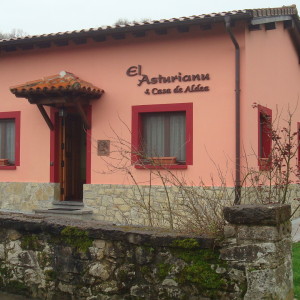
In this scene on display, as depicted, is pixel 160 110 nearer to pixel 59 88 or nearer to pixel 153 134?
pixel 153 134

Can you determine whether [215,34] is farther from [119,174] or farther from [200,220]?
[200,220]

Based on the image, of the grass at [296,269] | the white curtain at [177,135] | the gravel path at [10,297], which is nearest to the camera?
the gravel path at [10,297]

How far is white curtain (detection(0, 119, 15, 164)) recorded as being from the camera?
13141 millimetres

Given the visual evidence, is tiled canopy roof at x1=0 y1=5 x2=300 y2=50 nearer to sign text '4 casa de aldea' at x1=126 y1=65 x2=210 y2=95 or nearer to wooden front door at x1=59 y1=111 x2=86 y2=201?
sign text '4 casa de aldea' at x1=126 y1=65 x2=210 y2=95

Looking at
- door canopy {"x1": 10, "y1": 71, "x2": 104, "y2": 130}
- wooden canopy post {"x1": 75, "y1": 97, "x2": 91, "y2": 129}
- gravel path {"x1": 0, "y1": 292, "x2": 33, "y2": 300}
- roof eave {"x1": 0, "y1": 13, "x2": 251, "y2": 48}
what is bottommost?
gravel path {"x1": 0, "y1": 292, "x2": 33, "y2": 300}

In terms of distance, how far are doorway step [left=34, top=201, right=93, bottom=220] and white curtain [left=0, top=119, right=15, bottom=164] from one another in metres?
1.89

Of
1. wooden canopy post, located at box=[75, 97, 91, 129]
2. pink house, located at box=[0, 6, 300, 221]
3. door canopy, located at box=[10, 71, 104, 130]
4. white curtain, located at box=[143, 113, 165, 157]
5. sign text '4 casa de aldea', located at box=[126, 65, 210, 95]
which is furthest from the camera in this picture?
white curtain, located at box=[143, 113, 165, 157]

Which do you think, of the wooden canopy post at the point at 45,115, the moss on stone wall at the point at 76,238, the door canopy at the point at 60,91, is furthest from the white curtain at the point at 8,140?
the moss on stone wall at the point at 76,238

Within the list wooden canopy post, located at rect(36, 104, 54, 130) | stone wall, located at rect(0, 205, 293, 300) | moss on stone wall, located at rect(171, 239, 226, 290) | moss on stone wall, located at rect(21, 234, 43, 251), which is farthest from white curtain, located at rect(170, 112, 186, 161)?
moss on stone wall, located at rect(171, 239, 226, 290)

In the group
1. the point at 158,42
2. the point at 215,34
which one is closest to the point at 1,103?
the point at 158,42

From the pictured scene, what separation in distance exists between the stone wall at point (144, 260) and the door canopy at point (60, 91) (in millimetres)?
5879

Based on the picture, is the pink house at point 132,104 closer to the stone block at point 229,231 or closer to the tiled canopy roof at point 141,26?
the tiled canopy roof at point 141,26

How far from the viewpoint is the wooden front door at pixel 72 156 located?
12.6 m

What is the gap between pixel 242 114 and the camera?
34.3 feet
